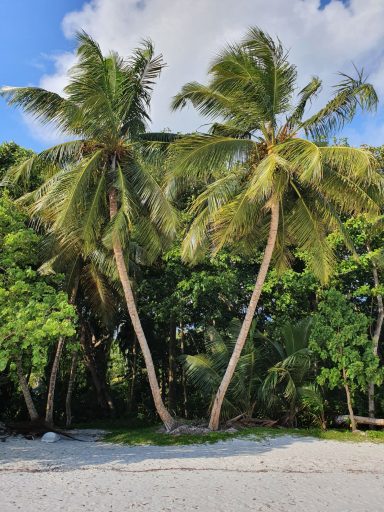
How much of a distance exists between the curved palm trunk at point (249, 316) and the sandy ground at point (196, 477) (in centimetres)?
158

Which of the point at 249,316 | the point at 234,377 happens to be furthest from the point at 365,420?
the point at 249,316

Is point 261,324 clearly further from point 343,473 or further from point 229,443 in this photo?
point 343,473

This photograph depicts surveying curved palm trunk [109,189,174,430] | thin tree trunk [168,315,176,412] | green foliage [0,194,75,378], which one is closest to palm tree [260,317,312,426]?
curved palm trunk [109,189,174,430]

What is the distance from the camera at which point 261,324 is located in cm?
1738

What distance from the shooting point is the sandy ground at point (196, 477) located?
18.0 feet

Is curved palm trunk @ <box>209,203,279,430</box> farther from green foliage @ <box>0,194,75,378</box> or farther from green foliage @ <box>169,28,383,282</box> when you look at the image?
green foliage @ <box>0,194,75,378</box>

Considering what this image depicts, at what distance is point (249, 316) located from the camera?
11.6 meters

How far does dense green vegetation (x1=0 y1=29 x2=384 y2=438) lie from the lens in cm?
1078

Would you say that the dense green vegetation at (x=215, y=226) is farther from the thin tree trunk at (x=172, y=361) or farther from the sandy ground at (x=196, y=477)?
the thin tree trunk at (x=172, y=361)

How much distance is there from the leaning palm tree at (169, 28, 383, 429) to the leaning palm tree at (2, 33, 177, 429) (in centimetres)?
101

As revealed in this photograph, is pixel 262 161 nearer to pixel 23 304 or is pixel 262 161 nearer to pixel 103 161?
pixel 103 161

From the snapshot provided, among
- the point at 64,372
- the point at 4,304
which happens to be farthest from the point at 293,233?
the point at 64,372

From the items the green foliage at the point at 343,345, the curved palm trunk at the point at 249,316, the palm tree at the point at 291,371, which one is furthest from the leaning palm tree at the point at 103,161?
the green foliage at the point at 343,345

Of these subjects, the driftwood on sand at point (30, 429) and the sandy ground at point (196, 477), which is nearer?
the sandy ground at point (196, 477)
